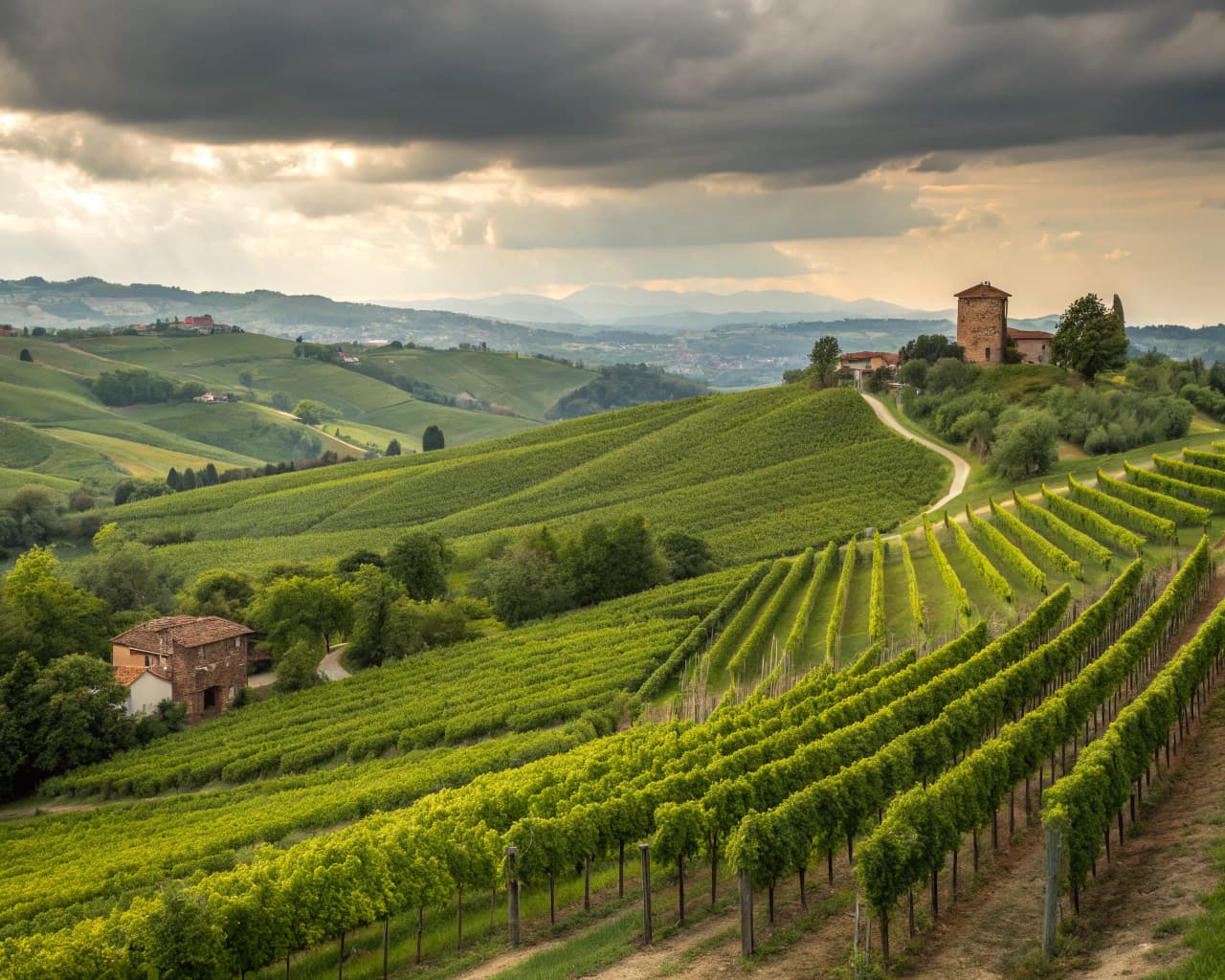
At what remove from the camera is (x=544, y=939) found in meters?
22.7

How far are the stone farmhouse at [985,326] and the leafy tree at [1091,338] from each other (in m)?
11.6

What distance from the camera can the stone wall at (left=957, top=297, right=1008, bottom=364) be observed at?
114250 mm

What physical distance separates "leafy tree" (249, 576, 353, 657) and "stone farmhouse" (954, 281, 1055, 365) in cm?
7458

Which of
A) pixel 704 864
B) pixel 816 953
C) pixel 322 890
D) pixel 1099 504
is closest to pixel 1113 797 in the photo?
pixel 816 953

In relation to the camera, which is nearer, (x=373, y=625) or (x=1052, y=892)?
(x=1052, y=892)

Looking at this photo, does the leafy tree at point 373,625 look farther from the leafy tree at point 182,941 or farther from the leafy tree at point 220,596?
the leafy tree at point 182,941

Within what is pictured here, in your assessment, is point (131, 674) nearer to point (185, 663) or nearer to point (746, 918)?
point (185, 663)

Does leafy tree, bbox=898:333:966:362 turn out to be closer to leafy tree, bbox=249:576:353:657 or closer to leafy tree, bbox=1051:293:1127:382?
leafy tree, bbox=1051:293:1127:382

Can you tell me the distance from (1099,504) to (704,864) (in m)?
43.9

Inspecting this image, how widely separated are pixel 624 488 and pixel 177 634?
197ft

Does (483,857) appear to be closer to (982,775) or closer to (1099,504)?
(982,775)

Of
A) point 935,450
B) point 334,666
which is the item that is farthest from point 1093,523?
point 334,666

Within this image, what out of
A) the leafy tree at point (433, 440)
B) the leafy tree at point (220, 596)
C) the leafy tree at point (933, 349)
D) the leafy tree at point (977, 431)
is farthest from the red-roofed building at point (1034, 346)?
the leafy tree at point (433, 440)

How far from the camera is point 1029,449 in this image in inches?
3098
